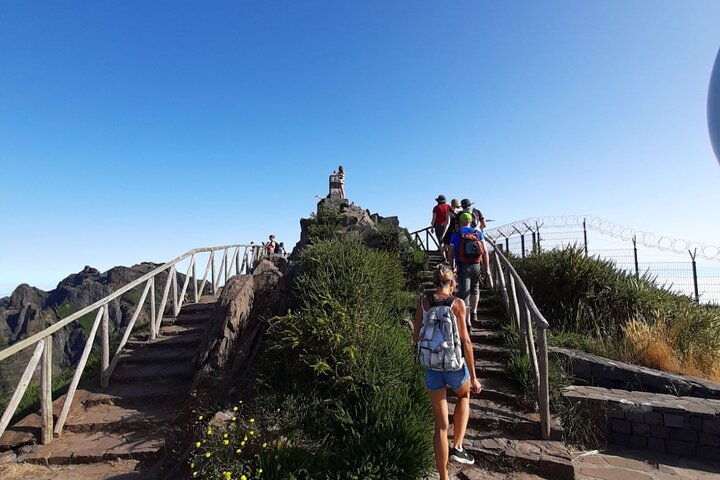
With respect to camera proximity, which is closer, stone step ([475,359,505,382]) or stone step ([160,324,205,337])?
stone step ([475,359,505,382])

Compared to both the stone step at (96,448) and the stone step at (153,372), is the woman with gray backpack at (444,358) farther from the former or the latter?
the stone step at (153,372)

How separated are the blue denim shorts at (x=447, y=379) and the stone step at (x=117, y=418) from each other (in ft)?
11.8

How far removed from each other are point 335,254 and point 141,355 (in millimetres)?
3725

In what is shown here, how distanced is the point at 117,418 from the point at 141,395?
513 mm

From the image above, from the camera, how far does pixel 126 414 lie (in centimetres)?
512

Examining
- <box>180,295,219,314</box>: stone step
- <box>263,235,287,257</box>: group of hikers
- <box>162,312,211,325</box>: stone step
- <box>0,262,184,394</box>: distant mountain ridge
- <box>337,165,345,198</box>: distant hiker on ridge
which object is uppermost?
<box>337,165,345,198</box>: distant hiker on ridge

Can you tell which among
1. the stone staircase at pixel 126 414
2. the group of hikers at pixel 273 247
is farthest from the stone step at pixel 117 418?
the group of hikers at pixel 273 247

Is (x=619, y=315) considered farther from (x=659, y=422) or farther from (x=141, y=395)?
(x=141, y=395)

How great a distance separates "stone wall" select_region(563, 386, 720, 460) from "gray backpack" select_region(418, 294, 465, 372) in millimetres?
2263

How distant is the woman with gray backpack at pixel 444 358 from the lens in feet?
10.0

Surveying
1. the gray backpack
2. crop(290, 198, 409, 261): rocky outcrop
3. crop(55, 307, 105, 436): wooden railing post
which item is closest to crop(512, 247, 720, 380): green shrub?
the gray backpack

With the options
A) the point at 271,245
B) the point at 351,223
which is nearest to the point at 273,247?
the point at 271,245

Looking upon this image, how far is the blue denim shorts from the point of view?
3102 mm

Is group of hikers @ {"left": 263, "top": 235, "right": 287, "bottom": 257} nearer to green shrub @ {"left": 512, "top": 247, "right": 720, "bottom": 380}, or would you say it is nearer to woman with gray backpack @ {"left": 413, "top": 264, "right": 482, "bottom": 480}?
green shrub @ {"left": 512, "top": 247, "right": 720, "bottom": 380}
